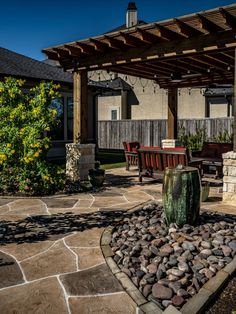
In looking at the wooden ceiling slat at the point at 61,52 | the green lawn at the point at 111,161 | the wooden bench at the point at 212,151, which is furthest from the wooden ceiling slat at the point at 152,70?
the green lawn at the point at 111,161

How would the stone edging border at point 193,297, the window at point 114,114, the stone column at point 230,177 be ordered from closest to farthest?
the stone edging border at point 193,297
the stone column at point 230,177
the window at point 114,114

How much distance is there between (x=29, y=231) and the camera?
502 centimetres

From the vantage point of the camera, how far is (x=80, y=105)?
9.31 metres

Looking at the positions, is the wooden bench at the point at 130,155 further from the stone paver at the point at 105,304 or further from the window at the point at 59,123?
the stone paver at the point at 105,304

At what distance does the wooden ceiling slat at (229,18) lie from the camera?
5829mm

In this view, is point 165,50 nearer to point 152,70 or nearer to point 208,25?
point 208,25

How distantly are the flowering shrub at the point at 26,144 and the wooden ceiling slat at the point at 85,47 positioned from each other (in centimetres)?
134

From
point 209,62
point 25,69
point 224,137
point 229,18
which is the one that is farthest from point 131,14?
point 229,18

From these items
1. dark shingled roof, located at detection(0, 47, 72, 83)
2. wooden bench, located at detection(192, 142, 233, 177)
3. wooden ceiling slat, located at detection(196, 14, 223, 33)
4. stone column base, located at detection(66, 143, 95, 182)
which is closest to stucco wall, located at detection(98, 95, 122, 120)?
dark shingled roof, located at detection(0, 47, 72, 83)

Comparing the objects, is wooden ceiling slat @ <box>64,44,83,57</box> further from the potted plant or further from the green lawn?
the green lawn

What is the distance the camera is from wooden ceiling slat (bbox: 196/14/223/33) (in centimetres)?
618

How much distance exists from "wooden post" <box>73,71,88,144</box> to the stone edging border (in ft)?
18.9

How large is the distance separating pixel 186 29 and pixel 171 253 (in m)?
4.89

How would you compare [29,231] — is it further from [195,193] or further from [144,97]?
[144,97]
